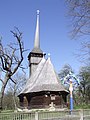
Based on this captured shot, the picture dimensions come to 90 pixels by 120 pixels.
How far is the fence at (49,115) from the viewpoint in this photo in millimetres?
13327

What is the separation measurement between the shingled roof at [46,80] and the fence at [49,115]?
55.9 feet

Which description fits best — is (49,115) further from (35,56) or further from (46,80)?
(35,56)

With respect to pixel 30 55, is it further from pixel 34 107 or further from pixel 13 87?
pixel 13 87

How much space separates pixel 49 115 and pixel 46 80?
19762 millimetres

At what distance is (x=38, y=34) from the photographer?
1833 inches

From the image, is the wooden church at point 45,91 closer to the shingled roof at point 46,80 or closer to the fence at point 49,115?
the shingled roof at point 46,80

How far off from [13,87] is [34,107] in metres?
25.2

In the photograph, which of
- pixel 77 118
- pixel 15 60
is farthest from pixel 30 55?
pixel 77 118

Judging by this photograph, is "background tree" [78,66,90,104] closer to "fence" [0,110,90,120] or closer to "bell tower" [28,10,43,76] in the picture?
"bell tower" [28,10,43,76]

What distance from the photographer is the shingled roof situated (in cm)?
3272

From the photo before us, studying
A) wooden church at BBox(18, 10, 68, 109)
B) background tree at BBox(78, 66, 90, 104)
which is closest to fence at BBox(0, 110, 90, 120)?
wooden church at BBox(18, 10, 68, 109)

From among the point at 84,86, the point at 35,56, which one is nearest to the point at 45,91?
the point at 35,56

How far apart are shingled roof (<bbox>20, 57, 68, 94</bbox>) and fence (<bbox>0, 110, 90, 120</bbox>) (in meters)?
17.0

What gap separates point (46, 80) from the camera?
3391 centimetres
